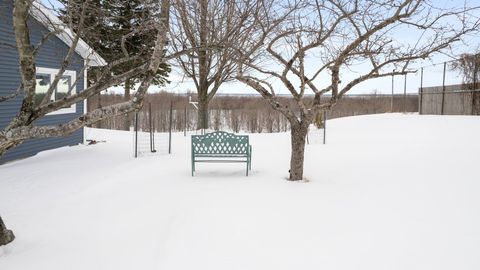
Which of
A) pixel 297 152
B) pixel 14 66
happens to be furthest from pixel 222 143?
pixel 14 66

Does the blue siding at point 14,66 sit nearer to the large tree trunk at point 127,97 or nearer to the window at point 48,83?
the window at point 48,83

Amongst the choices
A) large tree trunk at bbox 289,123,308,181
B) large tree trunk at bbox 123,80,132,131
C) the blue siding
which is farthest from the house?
large tree trunk at bbox 123,80,132,131

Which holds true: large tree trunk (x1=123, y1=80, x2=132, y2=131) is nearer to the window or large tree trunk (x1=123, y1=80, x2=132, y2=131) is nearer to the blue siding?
the window

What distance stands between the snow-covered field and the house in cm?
141

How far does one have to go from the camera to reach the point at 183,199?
220 inches

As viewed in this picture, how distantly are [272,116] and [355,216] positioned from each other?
2027 centimetres

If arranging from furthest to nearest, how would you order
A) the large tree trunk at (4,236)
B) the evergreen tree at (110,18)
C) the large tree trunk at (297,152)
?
the large tree trunk at (297,152), the evergreen tree at (110,18), the large tree trunk at (4,236)

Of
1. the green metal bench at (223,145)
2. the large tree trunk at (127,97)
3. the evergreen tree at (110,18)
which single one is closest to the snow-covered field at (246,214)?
the green metal bench at (223,145)

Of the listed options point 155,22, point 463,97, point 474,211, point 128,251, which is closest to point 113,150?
point 155,22

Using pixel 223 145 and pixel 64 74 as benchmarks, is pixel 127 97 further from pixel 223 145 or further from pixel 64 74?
pixel 223 145

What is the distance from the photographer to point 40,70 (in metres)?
10.3

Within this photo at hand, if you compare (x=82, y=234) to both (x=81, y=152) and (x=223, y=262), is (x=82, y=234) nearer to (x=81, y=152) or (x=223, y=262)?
(x=223, y=262)

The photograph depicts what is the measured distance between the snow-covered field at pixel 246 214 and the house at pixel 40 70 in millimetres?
1410

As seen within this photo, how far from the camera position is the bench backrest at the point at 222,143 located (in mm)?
7711
